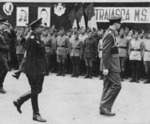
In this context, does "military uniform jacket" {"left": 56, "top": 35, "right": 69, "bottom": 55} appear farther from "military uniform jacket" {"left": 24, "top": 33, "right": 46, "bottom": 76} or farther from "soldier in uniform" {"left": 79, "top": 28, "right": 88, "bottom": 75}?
"military uniform jacket" {"left": 24, "top": 33, "right": 46, "bottom": 76}

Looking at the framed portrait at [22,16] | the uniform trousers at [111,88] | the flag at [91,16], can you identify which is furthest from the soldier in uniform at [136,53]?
the framed portrait at [22,16]

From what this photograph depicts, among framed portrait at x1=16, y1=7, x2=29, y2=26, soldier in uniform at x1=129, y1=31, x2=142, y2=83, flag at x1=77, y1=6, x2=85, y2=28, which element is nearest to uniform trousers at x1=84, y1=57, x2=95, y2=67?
soldier in uniform at x1=129, y1=31, x2=142, y2=83

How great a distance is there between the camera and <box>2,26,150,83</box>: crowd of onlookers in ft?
44.0

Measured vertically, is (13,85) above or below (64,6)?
below

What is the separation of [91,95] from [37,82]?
3240 mm

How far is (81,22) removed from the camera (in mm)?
17078

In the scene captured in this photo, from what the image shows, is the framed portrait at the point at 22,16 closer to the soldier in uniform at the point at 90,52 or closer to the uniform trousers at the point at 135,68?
the soldier in uniform at the point at 90,52

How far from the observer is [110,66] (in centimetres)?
756

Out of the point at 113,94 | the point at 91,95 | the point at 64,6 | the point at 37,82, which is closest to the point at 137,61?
the point at 91,95

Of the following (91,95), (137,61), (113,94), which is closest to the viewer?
(113,94)

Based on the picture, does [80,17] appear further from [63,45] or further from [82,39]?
[63,45]

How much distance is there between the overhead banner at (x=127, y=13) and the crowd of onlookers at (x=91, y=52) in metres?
0.96

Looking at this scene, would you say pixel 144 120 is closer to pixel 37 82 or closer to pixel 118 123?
pixel 118 123

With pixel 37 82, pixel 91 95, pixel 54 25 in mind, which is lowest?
pixel 91 95
